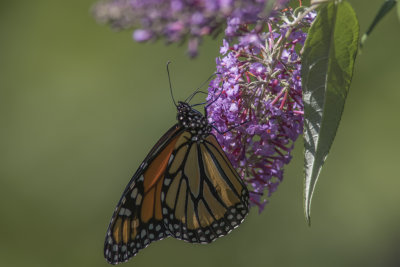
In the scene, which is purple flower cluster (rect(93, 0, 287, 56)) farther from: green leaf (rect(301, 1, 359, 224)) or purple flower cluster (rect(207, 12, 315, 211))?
purple flower cluster (rect(207, 12, 315, 211))

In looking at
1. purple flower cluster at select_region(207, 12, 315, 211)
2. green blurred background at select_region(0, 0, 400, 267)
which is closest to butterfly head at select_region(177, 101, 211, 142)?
purple flower cluster at select_region(207, 12, 315, 211)

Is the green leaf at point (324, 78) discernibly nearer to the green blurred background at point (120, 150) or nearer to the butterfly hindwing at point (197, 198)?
the butterfly hindwing at point (197, 198)

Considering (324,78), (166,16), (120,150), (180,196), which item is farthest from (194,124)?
(120,150)

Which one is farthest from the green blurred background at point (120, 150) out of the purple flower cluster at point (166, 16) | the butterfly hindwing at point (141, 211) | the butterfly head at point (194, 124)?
the purple flower cluster at point (166, 16)

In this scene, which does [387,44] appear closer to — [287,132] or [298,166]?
[298,166]

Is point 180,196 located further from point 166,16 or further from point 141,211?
point 166,16
